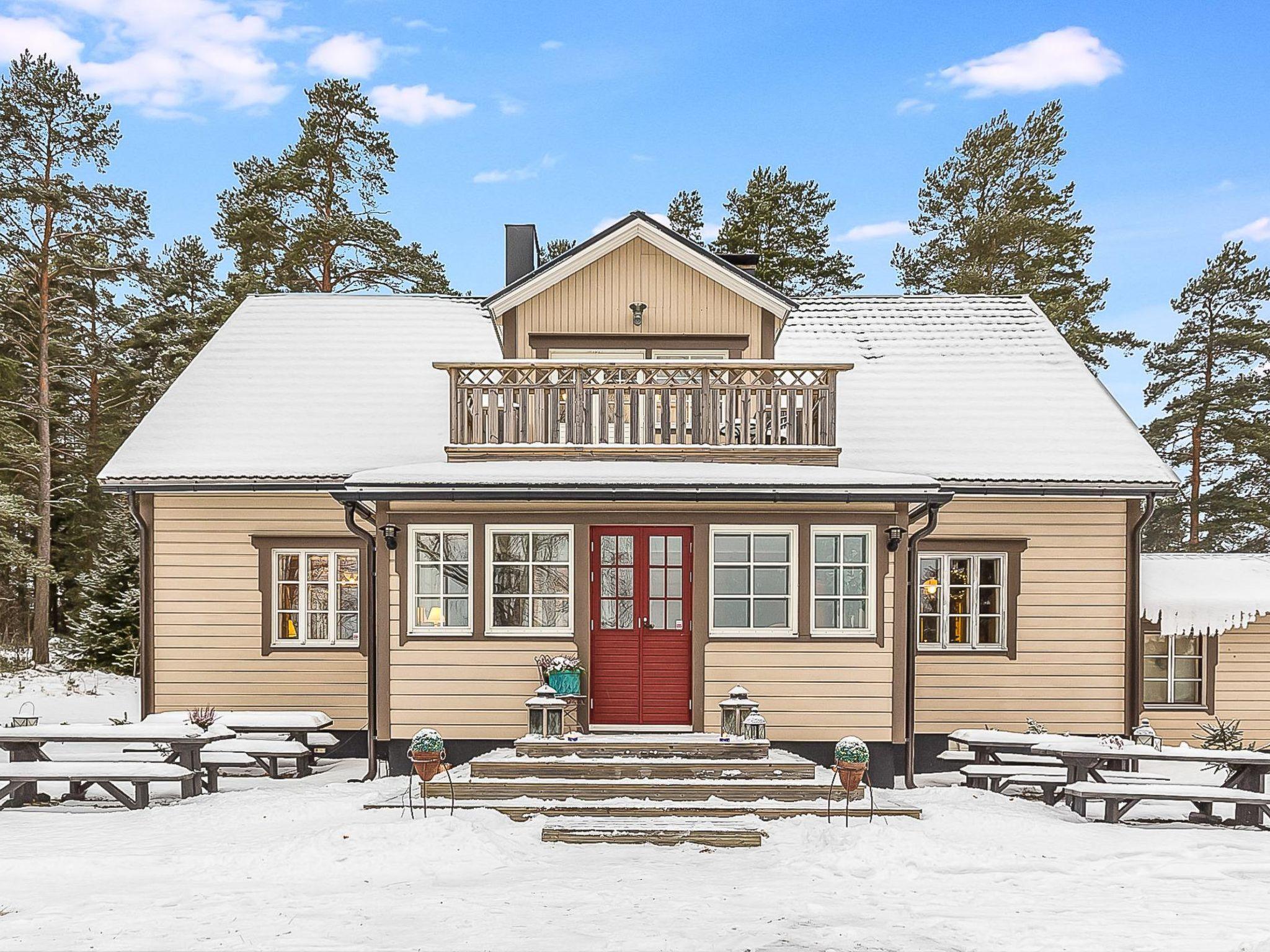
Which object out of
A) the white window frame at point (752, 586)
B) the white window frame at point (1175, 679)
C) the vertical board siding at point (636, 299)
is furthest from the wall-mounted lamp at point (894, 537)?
the white window frame at point (1175, 679)

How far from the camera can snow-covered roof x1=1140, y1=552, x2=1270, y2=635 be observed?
1162cm

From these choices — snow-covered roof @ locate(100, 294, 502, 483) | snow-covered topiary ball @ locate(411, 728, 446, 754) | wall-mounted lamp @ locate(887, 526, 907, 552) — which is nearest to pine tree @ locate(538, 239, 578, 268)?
snow-covered roof @ locate(100, 294, 502, 483)

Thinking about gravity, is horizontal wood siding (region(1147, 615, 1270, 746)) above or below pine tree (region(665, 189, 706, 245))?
below

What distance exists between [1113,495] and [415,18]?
19.2 m

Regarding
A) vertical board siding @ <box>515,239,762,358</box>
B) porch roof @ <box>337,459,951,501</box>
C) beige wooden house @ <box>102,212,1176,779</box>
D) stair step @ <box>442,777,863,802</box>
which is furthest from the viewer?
vertical board siding @ <box>515,239,762,358</box>

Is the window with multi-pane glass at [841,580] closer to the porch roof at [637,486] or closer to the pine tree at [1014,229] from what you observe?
the porch roof at [637,486]

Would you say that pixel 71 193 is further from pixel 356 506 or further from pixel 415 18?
pixel 356 506

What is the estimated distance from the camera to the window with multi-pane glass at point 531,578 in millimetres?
10008

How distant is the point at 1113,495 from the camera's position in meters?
11.3

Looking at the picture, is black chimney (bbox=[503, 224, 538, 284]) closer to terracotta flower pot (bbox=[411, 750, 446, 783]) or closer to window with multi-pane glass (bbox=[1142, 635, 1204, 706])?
terracotta flower pot (bbox=[411, 750, 446, 783])

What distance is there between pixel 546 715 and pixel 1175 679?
9.15 metres

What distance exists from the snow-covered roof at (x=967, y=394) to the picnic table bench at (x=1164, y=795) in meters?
3.95

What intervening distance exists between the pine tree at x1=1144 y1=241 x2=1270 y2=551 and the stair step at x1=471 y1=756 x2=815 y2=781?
22.0 metres

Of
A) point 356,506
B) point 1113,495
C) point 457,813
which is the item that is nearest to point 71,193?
point 356,506
